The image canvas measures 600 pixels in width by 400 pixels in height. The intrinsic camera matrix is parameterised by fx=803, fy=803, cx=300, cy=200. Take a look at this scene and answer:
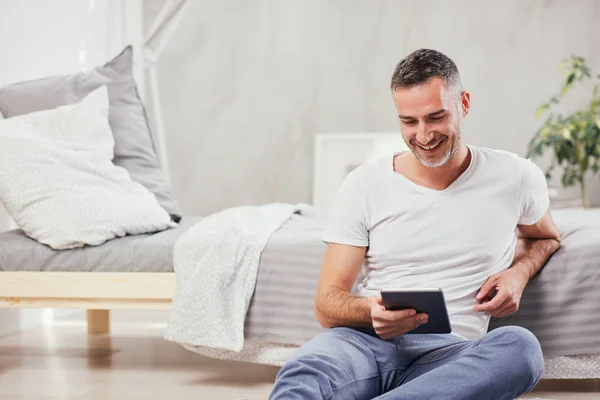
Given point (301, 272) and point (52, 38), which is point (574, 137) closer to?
point (301, 272)

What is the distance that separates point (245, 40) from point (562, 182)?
1.99 m

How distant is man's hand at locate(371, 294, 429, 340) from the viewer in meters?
1.58

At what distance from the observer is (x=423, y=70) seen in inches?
69.9

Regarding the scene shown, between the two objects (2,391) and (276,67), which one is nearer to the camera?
(2,391)

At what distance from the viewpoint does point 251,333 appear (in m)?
2.35

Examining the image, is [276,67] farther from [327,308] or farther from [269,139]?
[327,308]

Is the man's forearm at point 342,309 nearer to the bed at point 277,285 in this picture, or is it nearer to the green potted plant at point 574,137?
the bed at point 277,285

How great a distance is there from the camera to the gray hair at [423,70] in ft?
5.82

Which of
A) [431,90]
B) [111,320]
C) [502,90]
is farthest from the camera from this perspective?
[502,90]

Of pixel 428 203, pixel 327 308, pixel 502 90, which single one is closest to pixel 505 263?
pixel 428 203

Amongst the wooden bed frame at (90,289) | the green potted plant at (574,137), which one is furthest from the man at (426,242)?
the green potted plant at (574,137)

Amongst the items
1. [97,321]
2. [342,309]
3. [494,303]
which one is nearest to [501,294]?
[494,303]

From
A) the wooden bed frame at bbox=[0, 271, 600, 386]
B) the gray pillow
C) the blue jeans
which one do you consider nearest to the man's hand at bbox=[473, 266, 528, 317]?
the blue jeans

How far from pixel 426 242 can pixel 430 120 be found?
28 centimetres
